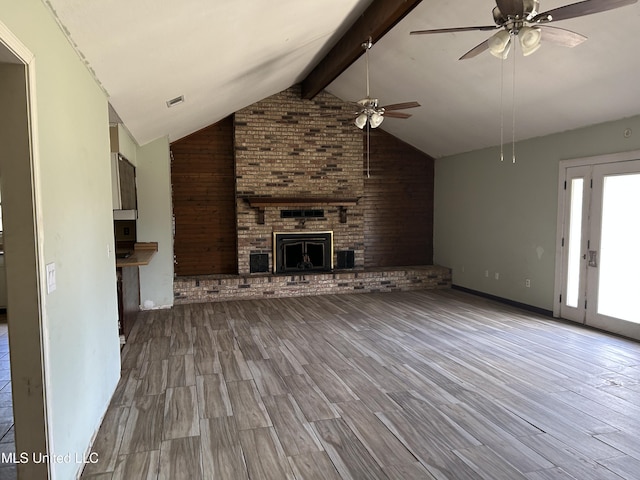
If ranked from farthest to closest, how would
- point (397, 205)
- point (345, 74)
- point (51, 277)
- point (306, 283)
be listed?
point (397, 205) < point (306, 283) < point (345, 74) < point (51, 277)

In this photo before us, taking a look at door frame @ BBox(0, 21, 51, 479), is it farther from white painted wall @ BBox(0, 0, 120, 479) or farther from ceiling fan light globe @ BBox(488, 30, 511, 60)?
ceiling fan light globe @ BBox(488, 30, 511, 60)

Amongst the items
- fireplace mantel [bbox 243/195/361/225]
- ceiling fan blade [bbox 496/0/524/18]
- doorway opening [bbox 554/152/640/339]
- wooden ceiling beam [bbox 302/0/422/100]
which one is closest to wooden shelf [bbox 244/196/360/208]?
fireplace mantel [bbox 243/195/361/225]

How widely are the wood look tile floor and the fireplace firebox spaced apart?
7.07ft

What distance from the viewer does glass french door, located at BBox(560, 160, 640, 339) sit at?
465 centimetres

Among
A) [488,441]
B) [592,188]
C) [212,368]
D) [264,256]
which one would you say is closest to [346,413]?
[488,441]

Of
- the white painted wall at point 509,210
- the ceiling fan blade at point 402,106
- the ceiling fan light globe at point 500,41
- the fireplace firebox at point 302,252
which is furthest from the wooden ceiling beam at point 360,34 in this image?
the white painted wall at point 509,210

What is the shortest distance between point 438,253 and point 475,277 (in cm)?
120

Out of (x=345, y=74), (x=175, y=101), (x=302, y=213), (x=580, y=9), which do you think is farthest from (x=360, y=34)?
(x=302, y=213)

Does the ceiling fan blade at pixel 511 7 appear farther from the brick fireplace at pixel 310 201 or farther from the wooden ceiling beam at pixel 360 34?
the brick fireplace at pixel 310 201

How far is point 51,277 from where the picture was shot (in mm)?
1904

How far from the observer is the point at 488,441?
2.57 metres

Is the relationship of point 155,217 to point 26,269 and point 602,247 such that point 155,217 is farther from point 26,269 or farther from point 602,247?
point 602,247

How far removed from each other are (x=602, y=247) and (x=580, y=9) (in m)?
3.40

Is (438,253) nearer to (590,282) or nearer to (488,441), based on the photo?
(590,282)
